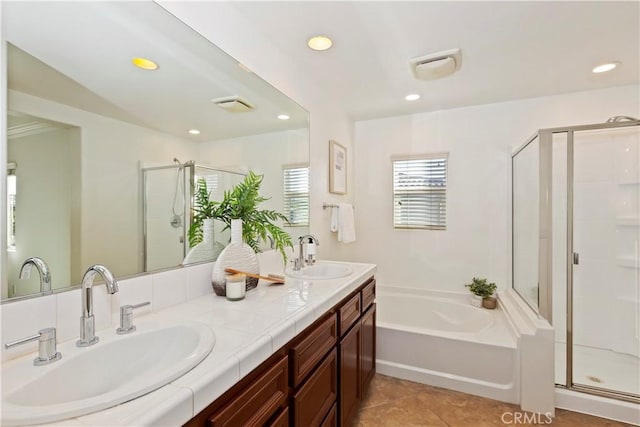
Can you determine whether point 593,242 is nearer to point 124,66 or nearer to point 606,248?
point 606,248

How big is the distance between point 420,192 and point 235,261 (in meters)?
2.33

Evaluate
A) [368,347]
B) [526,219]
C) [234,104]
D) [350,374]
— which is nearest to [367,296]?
[368,347]

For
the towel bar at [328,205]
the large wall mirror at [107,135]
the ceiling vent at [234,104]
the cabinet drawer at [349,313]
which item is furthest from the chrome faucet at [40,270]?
the towel bar at [328,205]

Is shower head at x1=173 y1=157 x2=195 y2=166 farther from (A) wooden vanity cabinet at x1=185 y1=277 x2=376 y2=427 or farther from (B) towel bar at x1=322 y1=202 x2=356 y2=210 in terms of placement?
(B) towel bar at x1=322 y1=202 x2=356 y2=210

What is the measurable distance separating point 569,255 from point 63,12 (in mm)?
2919

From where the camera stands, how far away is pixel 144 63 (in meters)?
1.13

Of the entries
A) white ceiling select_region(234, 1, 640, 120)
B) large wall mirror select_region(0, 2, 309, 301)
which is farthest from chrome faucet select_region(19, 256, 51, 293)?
white ceiling select_region(234, 1, 640, 120)

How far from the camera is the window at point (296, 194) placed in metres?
2.04

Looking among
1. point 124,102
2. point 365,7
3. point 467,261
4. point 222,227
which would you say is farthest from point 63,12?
point 467,261

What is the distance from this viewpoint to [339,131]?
294cm

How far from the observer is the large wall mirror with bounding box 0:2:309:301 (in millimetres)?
795

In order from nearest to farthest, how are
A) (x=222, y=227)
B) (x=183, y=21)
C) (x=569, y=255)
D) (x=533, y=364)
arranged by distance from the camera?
(x=183, y=21), (x=222, y=227), (x=533, y=364), (x=569, y=255)

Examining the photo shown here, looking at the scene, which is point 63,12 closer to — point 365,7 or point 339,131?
point 365,7

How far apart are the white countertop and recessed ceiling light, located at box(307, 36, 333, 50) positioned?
4.74 feet
